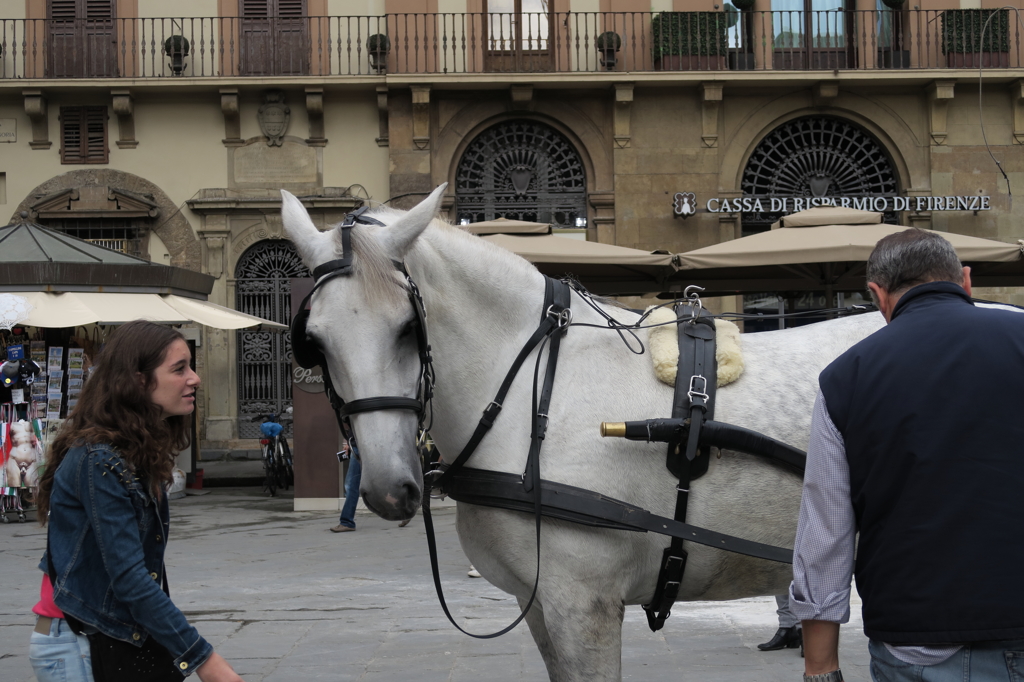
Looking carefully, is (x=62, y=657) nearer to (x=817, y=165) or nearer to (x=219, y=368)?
(x=219, y=368)

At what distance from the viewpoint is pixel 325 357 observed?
286 centimetres

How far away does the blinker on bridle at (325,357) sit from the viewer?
2779 millimetres

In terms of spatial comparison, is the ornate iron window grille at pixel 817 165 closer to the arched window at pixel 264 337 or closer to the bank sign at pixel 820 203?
the bank sign at pixel 820 203

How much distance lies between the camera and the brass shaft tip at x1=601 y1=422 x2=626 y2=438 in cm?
283

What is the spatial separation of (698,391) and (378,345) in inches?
37.7

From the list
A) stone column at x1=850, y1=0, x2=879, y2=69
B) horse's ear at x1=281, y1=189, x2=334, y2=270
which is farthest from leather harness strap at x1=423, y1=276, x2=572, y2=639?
stone column at x1=850, y1=0, x2=879, y2=69

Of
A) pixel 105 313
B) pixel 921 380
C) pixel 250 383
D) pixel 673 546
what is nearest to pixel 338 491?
pixel 105 313

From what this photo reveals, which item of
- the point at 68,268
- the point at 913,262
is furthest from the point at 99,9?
the point at 913,262

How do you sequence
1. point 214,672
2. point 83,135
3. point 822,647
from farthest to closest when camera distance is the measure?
point 83,135, point 214,672, point 822,647

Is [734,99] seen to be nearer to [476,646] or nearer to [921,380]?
[476,646]

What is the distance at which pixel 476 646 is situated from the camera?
5734 mm

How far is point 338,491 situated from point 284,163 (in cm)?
835

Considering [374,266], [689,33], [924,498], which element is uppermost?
[689,33]

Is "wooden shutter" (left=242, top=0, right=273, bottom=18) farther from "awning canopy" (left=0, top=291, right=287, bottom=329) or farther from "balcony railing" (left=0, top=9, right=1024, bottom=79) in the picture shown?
"awning canopy" (left=0, top=291, right=287, bottom=329)
